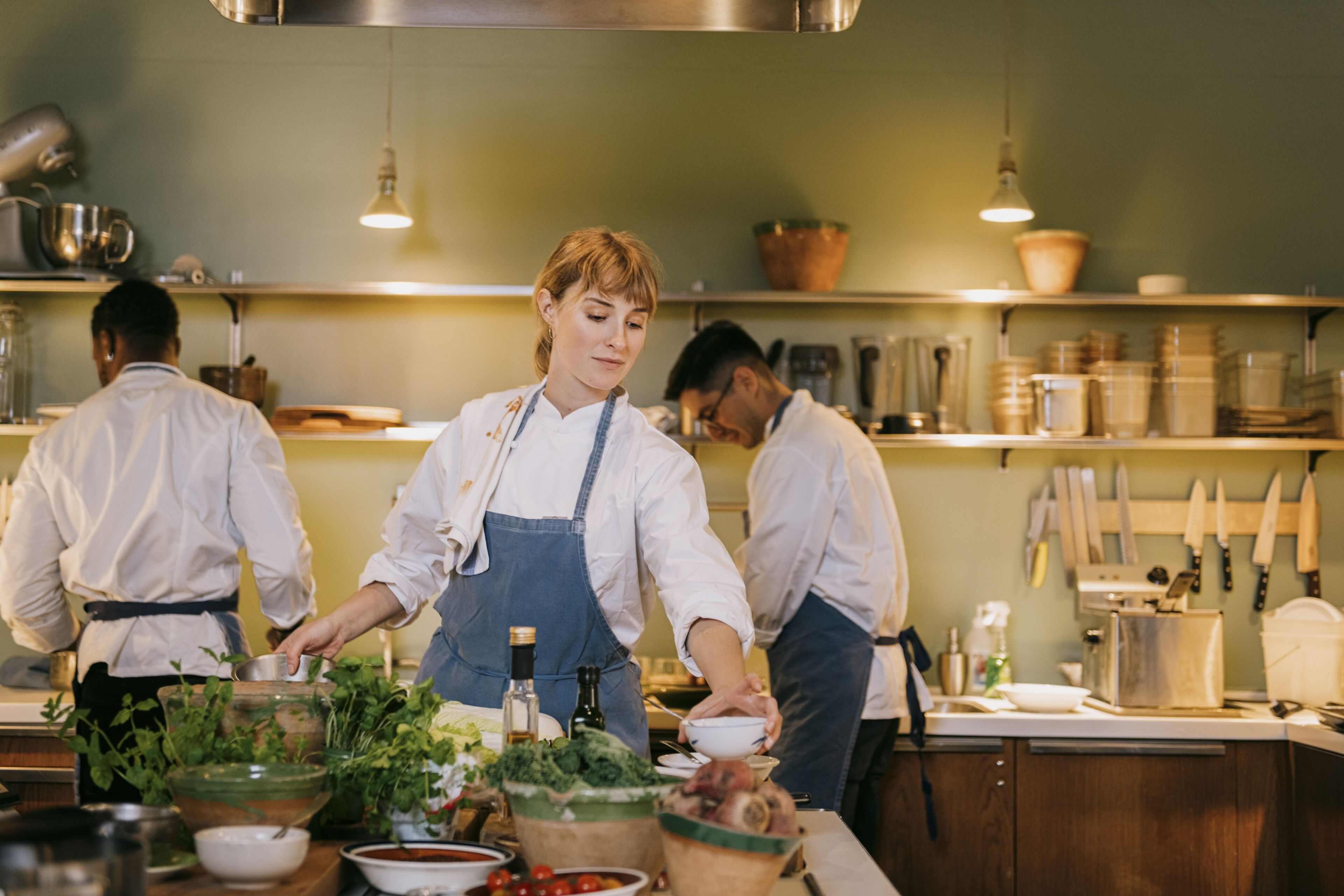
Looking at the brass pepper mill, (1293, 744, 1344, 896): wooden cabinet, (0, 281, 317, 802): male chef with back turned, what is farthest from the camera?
the brass pepper mill

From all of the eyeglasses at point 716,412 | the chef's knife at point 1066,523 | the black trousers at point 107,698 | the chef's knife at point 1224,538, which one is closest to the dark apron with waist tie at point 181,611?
the black trousers at point 107,698

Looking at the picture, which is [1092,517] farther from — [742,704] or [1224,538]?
[742,704]

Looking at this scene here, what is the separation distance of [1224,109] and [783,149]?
5.04ft

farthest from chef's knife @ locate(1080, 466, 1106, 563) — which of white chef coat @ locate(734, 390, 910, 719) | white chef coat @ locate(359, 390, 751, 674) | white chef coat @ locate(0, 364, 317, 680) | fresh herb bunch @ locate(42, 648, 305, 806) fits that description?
fresh herb bunch @ locate(42, 648, 305, 806)

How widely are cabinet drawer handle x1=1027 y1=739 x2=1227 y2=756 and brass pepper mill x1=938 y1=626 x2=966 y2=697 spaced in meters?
0.50

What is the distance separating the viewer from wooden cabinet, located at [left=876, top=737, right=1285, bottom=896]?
3336mm

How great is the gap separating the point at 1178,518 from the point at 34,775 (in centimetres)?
356

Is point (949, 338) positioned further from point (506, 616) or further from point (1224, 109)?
point (506, 616)

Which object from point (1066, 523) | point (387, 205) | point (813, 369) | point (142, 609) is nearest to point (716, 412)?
point (813, 369)

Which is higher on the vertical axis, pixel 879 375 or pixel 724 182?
pixel 724 182

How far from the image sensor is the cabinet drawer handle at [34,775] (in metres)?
3.21

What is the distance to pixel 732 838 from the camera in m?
1.20

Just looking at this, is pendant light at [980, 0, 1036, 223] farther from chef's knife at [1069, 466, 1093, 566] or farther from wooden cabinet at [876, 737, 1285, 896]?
wooden cabinet at [876, 737, 1285, 896]

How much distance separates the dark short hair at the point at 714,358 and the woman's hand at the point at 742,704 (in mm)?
1893
